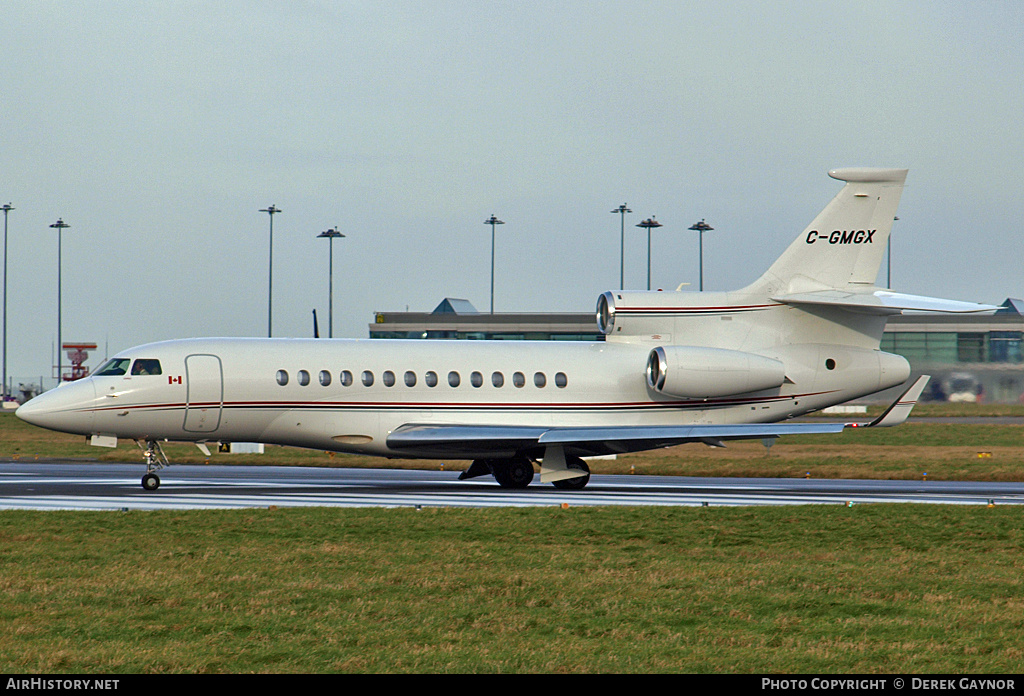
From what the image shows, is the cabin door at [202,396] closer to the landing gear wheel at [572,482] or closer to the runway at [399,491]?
the runway at [399,491]

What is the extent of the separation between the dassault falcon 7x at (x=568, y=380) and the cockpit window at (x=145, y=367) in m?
0.04

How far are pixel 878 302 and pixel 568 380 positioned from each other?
809cm

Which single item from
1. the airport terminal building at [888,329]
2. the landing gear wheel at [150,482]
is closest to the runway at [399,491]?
the landing gear wheel at [150,482]

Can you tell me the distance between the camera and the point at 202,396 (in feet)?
89.7

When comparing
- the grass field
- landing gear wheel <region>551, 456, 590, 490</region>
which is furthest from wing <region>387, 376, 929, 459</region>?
the grass field

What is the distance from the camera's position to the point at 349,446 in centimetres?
2806

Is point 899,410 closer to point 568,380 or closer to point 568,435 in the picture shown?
point 568,435

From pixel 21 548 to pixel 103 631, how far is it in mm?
5538

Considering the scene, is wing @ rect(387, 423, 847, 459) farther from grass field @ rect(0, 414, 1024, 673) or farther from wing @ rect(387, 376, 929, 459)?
grass field @ rect(0, 414, 1024, 673)

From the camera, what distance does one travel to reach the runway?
898 inches

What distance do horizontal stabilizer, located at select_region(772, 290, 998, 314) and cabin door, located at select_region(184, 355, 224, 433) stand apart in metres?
14.4

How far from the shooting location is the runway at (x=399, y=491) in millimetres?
22797

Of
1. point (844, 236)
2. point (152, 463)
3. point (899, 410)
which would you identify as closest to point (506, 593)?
point (152, 463)
